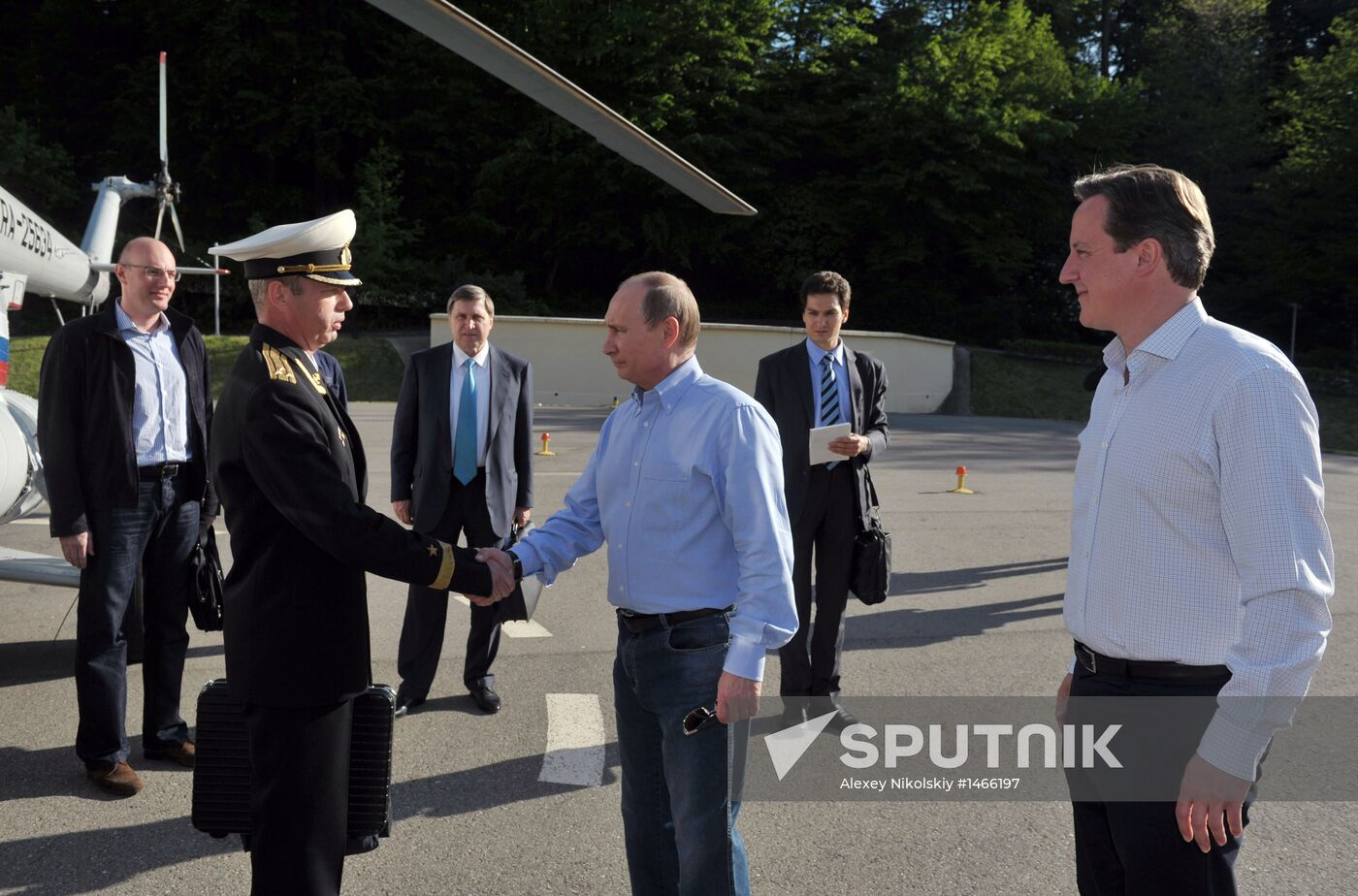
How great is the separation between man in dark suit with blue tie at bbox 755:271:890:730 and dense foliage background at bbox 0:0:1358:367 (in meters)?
31.5

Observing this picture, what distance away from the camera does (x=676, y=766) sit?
10.2 ft

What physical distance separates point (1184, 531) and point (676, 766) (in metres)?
1.44

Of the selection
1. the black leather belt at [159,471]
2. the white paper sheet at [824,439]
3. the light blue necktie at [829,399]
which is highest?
the light blue necktie at [829,399]

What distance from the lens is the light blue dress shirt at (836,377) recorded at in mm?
5770

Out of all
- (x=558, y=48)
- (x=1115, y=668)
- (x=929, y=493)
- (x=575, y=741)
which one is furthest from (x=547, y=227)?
(x=1115, y=668)

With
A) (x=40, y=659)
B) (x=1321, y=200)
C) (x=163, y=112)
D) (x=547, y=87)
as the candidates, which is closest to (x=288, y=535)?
(x=547, y=87)

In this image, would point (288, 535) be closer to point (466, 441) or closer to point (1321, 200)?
point (466, 441)

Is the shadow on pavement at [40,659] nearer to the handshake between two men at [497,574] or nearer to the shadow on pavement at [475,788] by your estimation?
the shadow on pavement at [475,788]

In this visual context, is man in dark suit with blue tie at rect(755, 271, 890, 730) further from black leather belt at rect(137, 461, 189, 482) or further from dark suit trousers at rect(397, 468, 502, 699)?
black leather belt at rect(137, 461, 189, 482)

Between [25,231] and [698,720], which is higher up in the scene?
[25,231]

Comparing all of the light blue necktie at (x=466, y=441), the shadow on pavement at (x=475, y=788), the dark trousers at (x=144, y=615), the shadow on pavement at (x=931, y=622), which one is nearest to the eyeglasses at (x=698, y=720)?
the shadow on pavement at (x=475, y=788)

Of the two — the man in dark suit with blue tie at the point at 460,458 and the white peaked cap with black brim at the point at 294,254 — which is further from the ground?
the white peaked cap with black brim at the point at 294,254

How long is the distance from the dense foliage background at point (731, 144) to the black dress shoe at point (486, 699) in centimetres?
3144

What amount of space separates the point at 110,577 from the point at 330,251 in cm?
228
